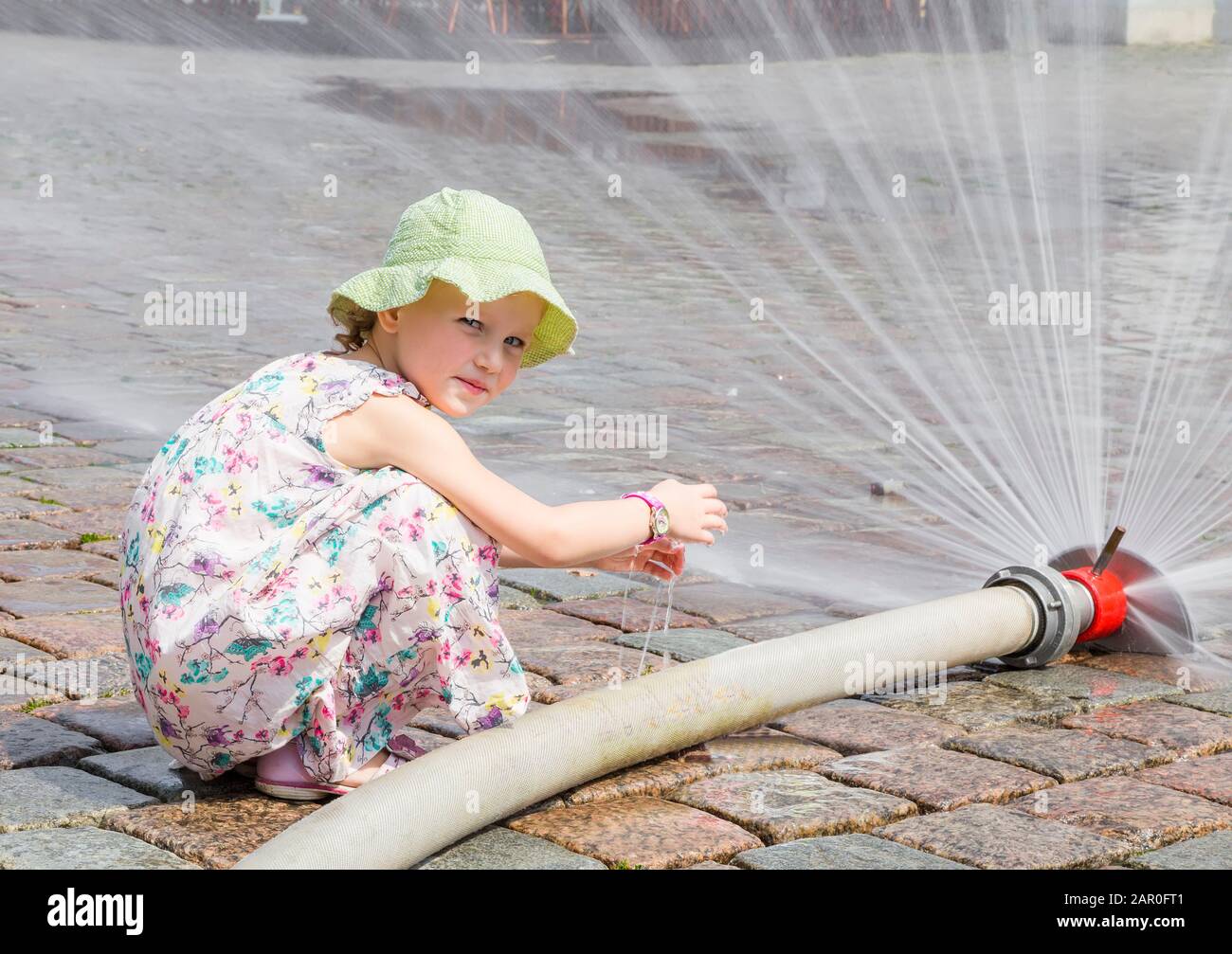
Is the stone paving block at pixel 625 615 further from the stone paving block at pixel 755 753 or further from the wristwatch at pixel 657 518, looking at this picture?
the wristwatch at pixel 657 518

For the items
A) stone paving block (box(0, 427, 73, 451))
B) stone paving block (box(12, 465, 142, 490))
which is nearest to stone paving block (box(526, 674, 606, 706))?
stone paving block (box(12, 465, 142, 490))

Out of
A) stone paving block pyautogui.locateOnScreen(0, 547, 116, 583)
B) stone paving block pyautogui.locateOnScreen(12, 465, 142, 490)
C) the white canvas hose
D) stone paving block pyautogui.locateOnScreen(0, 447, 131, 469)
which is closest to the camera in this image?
the white canvas hose

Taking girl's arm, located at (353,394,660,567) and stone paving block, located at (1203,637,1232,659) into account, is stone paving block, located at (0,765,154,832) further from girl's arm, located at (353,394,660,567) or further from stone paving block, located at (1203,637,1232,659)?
stone paving block, located at (1203,637,1232,659)

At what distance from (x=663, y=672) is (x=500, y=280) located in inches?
29.4

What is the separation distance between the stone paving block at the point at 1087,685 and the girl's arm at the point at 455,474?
123 centimetres

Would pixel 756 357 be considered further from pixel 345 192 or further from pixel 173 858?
pixel 345 192

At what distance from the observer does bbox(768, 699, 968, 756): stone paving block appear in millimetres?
3098

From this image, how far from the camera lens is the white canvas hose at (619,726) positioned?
2332mm

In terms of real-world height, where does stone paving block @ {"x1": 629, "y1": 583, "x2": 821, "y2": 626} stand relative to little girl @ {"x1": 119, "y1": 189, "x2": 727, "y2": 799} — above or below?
below

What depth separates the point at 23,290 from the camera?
26.3 ft

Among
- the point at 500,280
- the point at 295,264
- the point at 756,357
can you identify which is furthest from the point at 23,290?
the point at 500,280

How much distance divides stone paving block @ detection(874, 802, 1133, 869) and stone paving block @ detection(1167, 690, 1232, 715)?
0.79 m

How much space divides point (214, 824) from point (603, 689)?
674 mm

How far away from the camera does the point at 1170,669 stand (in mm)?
3600
